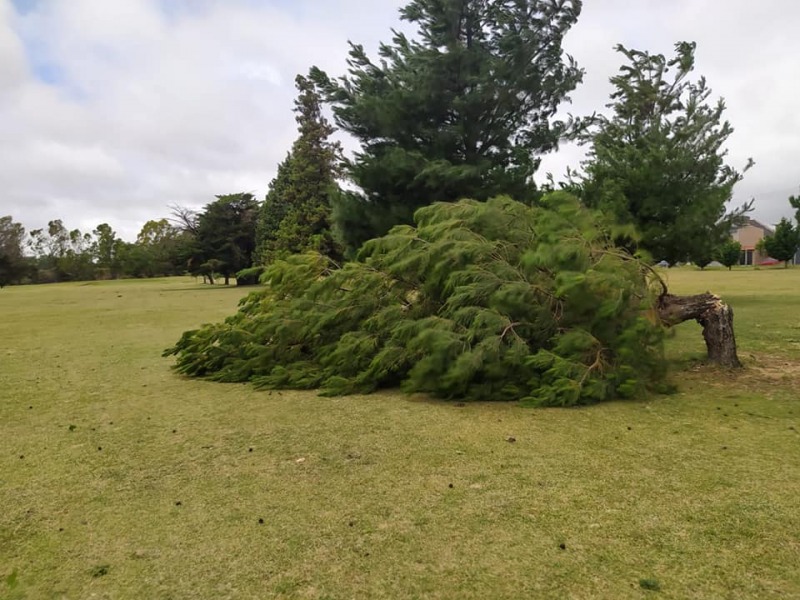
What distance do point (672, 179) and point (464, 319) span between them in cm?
1324

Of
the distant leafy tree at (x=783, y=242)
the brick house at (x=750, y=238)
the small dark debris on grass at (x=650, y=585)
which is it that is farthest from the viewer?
the brick house at (x=750, y=238)

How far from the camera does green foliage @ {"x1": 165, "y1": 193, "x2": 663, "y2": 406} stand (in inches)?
208

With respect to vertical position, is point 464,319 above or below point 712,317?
above

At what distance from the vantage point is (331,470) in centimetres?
356

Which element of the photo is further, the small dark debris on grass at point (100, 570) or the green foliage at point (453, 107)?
the green foliage at point (453, 107)

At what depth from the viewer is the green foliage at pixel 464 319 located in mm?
5289

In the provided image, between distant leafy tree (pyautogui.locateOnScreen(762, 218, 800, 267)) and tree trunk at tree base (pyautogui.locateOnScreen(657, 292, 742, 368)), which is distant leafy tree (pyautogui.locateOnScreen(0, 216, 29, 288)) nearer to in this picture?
tree trunk at tree base (pyautogui.locateOnScreen(657, 292, 742, 368))

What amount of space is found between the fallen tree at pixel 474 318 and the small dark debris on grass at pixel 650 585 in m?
2.84

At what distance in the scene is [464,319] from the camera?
549 centimetres

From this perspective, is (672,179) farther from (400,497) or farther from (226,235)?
(226,235)

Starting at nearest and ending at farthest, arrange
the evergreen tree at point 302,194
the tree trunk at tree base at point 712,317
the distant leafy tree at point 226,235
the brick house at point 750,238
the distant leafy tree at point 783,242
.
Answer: the tree trunk at tree base at point 712,317, the evergreen tree at point 302,194, the distant leafy tree at point 226,235, the distant leafy tree at point 783,242, the brick house at point 750,238

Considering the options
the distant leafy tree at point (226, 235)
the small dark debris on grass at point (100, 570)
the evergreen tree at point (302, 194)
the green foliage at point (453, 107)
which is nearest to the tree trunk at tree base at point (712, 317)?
the small dark debris on grass at point (100, 570)

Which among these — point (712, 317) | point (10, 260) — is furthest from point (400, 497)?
point (10, 260)

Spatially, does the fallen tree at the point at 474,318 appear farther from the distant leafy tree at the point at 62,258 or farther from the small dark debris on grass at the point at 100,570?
the distant leafy tree at the point at 62,258
